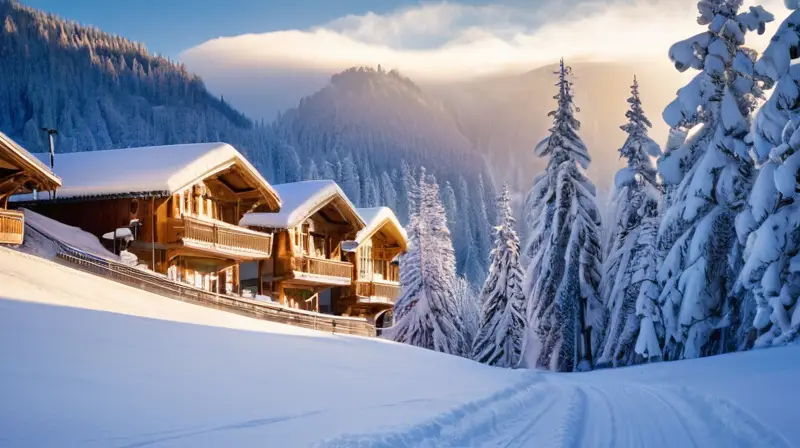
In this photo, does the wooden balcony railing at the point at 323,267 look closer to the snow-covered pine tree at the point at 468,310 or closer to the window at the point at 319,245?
the window at the point at 319,245

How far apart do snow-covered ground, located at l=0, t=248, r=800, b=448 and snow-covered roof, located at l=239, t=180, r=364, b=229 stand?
1572cm

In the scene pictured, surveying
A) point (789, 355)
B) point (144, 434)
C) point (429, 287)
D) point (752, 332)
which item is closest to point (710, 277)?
point (752, 332)

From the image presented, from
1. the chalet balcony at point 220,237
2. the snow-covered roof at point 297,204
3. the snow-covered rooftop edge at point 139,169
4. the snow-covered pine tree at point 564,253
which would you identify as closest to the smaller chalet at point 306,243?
the snow-covered roof at point 297,204

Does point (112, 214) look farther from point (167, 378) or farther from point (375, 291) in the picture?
point (375, 291)

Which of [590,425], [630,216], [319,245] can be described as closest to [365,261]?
[319,245]

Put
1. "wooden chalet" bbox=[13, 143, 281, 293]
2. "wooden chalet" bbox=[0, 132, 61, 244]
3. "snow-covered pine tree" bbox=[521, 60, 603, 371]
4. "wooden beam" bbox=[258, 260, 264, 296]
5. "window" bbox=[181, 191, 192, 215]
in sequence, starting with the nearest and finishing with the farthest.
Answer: "wooden chalet" bbox=[0, 132, 61, 244] < "wooden chalet" bbox=[13, 143, 281, 293] < "window" bbox=[181, 191, 192, 215] < "snow-covered pine tree" bbox=[521, 60, 603, 371] < "wooden beam" bbox=[258, 260, 264, 296]

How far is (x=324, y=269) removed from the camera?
40.8 m

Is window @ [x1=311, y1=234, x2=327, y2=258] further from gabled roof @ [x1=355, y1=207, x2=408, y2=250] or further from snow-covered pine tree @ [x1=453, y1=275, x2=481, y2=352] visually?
snow-covered pine tree @ [x1=453, y1=275, x2=481, y2=352]

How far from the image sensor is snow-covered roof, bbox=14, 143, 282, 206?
2844cm

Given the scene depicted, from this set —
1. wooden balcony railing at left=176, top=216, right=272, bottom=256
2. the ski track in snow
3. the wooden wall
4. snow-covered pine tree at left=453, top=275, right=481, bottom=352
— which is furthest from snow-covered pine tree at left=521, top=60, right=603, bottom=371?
snow-covered pine tree at left=453, top=275, right=481, bottom=352

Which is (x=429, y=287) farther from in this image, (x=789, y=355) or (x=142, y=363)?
(x=142, y=363)

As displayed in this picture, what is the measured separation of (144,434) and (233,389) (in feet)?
13.4

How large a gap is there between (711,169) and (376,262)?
28.1 m

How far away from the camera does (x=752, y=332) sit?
1019 inches
